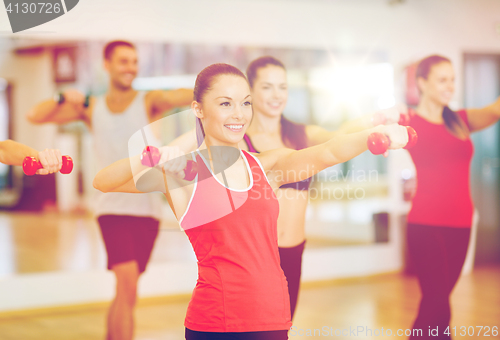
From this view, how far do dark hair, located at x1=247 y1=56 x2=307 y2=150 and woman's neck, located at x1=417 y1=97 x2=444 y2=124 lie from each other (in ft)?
2.20

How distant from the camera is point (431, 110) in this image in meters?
2.57

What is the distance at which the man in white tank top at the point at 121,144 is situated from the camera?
2.57 metres

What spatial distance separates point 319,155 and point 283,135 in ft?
2.28

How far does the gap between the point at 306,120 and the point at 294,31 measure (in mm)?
994

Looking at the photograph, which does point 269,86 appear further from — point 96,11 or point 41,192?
point 41,192

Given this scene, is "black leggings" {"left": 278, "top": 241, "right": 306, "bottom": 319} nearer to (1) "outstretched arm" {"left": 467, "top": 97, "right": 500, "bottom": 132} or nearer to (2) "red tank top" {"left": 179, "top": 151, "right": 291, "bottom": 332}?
(2) "red tank top" {"left": 179, "top": 151, "right": 291, "bottom": 332}

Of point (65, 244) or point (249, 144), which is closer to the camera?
point (249, 144)

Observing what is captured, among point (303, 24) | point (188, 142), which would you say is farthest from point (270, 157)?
point (303, 24)

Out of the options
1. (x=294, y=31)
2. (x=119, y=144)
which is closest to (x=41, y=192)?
(x=294, y=31)

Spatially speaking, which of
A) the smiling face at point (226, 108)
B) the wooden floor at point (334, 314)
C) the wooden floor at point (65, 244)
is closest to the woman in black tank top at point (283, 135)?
the smiling face at point (226, 108)

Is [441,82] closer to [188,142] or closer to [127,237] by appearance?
[188,142]

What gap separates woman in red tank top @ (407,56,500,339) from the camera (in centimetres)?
236

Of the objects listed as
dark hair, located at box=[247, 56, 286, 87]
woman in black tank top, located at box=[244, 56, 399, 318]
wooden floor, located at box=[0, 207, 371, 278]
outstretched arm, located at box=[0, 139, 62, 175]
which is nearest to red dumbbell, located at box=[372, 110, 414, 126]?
woman in black tank top, located at box=[244, 56, 399, 318]

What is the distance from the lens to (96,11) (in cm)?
393
